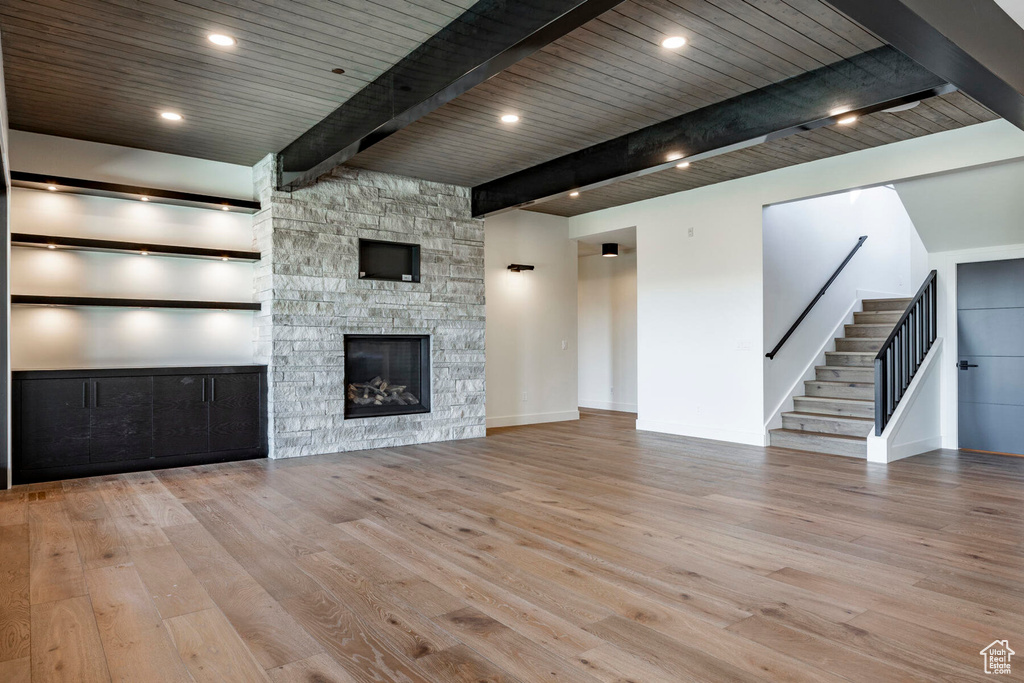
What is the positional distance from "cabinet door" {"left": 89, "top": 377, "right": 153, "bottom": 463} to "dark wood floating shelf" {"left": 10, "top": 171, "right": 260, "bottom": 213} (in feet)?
5.22

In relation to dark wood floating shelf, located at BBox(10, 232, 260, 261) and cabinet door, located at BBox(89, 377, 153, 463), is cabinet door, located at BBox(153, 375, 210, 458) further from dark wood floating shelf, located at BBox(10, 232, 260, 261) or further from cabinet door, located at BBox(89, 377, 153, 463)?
dark wood floating shelf, located at BBox(10, 232, 260, 261)

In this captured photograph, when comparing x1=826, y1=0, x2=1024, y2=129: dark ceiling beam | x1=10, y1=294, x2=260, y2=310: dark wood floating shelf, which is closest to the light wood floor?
x1=10, y1=294, x2=260, y2=310: dark wood floating shelf

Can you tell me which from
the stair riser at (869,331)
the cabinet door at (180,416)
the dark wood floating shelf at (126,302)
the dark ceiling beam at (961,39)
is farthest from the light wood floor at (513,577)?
the stair riser at (869,331)

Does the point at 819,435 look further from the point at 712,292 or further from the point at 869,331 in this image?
the point at 869,331

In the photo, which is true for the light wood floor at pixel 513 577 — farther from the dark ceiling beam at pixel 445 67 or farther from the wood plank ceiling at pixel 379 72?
the wood plank ceiling at pixel 379 72

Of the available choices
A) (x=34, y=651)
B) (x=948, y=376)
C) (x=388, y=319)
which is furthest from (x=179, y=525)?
(x=948, y=376)

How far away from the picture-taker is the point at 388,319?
6535mm

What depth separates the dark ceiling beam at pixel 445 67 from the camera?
9.28ft

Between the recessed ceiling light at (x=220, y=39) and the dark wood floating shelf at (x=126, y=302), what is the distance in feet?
8.70

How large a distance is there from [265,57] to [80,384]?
3080 millimetres

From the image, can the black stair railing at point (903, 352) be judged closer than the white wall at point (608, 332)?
Yes

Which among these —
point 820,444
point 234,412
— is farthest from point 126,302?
point 820,444

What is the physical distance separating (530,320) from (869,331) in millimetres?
4068

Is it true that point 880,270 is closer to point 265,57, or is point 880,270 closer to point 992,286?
point 992,286
